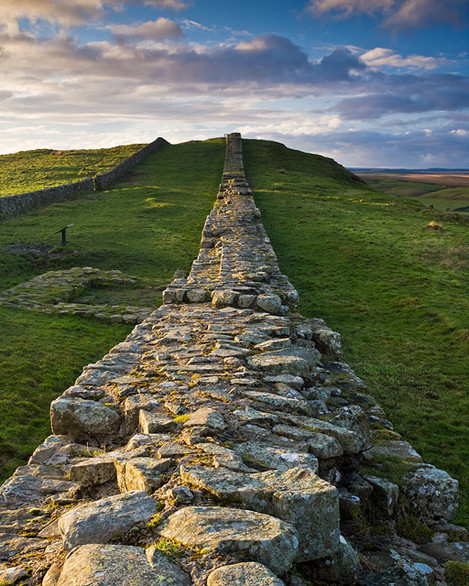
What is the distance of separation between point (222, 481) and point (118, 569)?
3.64 feet

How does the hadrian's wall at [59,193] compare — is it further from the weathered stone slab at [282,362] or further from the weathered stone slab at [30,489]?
the weathered stone slab at [30,489]

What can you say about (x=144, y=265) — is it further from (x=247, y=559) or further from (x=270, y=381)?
(x=247, y=559)

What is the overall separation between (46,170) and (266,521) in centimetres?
5244

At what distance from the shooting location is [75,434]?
18.9 feet

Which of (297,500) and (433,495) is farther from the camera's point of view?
(433,495)

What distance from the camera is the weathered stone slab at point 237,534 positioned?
315 centimetres

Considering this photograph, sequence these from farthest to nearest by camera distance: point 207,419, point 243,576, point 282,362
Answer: point 282,362, point 207,419, point 243,576

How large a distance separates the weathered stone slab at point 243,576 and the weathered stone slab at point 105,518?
80 cm

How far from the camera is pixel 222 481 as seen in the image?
12.9ft

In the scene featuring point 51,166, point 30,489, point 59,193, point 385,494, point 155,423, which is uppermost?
point 51,166

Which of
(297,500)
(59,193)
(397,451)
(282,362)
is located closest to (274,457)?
(297,500)

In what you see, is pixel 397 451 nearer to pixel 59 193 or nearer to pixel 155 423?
pixel 155 423

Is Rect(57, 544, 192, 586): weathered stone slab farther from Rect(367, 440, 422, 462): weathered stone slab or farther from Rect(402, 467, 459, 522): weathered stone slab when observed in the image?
Rect(367, 440, 422, 462): weathered stone slab

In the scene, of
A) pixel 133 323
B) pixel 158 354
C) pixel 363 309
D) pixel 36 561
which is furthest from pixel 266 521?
pixel 363 309
